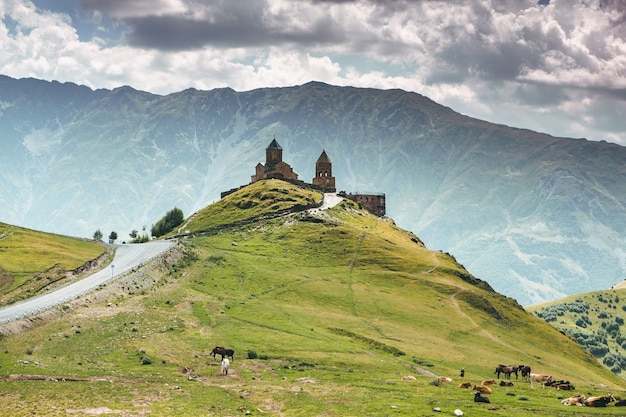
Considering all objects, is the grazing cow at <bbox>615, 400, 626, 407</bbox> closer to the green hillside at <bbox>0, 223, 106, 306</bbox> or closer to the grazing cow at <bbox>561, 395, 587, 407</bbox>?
the grazing cow at <bbox>561, 395, 587, 407</bbox>

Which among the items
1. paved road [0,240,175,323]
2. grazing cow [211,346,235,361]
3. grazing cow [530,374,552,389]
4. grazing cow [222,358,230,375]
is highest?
paved road [0,240,175,323]

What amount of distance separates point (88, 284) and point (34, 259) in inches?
768

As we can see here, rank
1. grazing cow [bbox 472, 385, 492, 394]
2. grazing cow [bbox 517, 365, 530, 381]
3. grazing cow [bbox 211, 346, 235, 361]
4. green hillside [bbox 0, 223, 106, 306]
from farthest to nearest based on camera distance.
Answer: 1. green hillside [bbox 0, 223, 106, 306]
2. grazing cow [bbox 517, 365, 530, 381]
3. grazing cow [bbox 211, 346, 235, 361]
4. grazing cow [bbox 472, 385, 492, 394]

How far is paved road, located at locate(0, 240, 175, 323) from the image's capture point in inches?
3856

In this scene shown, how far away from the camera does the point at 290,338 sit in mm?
100062

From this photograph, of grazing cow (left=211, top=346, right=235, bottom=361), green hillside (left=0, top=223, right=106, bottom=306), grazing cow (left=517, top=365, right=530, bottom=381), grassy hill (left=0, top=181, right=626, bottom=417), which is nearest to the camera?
grassy hill (left=0, top=181, right=626, bottom=417)

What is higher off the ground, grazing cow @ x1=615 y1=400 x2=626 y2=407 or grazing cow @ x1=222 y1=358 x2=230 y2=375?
grazing cow @ x1=615 y1=400 x2=626 y2=407

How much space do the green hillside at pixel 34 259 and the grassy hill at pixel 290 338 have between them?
1209cm

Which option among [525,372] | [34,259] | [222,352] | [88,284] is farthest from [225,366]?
[34,259]

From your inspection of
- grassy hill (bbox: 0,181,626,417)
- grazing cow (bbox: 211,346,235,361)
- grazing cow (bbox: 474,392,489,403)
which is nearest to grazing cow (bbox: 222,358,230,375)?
grassy hill (bbox: 0,181,626,417)

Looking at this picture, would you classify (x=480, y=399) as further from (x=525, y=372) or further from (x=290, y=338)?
(x=290, y=338)

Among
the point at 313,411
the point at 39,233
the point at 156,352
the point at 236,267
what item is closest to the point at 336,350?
the point at 156,352

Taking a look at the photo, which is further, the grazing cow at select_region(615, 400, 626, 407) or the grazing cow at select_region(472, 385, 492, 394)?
the grazing cow at select_region(472, 385, 492, 394)

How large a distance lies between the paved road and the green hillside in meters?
3.58
